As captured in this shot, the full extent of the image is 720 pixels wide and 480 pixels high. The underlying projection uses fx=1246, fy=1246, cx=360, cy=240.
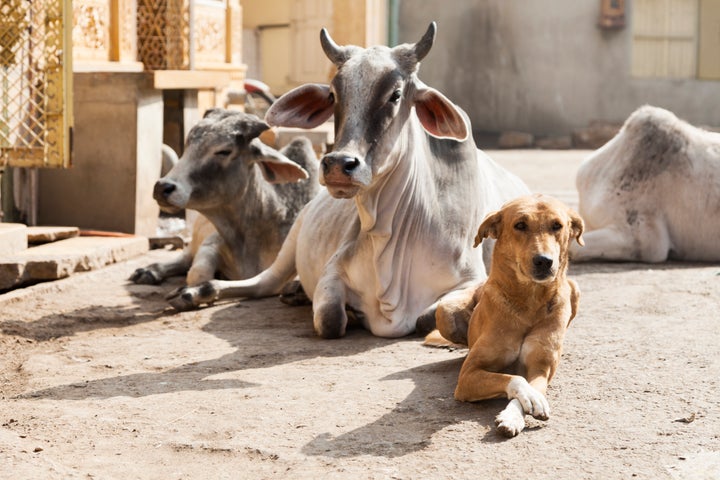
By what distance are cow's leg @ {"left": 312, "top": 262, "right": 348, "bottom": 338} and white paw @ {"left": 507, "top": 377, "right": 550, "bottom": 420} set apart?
5.17ft

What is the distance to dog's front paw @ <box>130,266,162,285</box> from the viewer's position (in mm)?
7367

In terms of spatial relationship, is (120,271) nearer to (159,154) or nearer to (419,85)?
(159,154)

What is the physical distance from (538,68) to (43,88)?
45.8 feet

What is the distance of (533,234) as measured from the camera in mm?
4332

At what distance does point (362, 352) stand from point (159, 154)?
4040mm

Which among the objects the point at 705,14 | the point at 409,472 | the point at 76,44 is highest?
the point at 705,14

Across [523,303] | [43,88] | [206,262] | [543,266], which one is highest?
[43,88]

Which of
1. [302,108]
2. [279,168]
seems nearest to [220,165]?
[279,168]

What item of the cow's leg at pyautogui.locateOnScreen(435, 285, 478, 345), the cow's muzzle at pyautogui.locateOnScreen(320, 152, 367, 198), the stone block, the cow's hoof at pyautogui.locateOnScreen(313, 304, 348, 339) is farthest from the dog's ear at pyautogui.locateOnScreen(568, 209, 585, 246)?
the stone block

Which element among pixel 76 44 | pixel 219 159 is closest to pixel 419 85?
pixel 219 159

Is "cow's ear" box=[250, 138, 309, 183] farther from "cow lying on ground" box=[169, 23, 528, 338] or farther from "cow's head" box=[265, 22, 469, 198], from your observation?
"cow's head" box=[265, 22, 469, 198]

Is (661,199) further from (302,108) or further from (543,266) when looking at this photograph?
(543,266)

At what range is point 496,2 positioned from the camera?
67.3 feet

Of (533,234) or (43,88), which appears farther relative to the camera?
(43,88)
